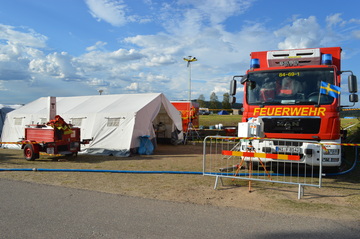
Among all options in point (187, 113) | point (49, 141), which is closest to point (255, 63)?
point (49, 141)

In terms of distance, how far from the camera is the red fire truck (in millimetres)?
7160

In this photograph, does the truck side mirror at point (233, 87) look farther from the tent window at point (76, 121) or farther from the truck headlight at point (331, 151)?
the tent window at point (76, 121)

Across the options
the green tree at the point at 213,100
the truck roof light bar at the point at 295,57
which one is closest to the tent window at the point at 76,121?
the truck roof light bar at the point at 295,57

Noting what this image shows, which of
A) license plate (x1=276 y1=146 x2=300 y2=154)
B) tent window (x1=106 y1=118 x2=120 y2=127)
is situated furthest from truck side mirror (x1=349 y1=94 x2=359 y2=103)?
tent window (x1=106 y1=118 x2=120 y2=127)

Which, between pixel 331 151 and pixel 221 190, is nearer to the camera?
pixel 221 190

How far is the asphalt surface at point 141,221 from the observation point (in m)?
4.09

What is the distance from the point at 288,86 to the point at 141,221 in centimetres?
536

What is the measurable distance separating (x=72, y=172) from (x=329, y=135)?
7.20 m

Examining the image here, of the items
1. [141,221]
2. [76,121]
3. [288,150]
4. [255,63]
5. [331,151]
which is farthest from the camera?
[76,121]

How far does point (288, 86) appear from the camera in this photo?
25.6ft

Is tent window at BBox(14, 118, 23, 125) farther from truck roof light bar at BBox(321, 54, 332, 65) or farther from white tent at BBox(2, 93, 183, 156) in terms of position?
truck roof light bar at BBox(321, 54, 332, 65)

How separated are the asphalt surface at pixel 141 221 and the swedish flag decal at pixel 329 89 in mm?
3805

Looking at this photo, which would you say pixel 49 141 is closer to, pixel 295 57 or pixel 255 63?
pixel 255 63

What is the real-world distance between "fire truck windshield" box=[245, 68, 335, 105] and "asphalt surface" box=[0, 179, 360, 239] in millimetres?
3664
